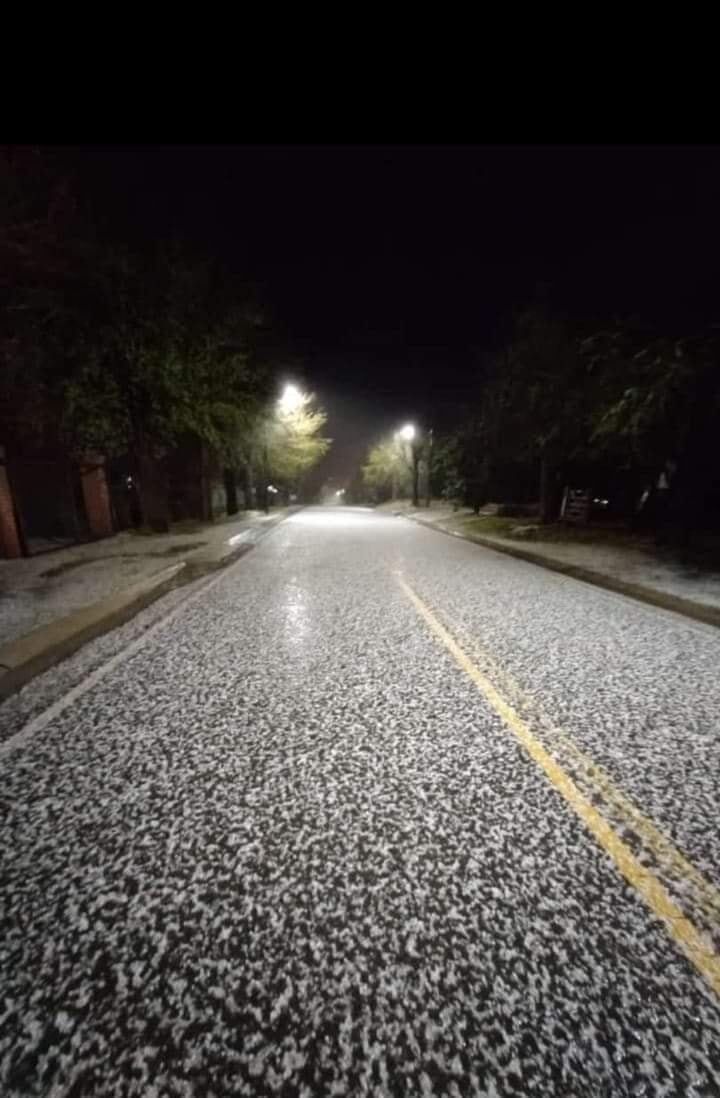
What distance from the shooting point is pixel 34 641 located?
4.62 m

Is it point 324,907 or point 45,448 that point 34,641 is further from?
point 45,448

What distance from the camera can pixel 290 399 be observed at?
2775 cm

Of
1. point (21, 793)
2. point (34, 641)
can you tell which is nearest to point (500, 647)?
point (21, 793)

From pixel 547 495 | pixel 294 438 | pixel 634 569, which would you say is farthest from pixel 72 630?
pixel 294 438

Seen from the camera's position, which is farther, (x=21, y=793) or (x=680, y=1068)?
(x=21, y=793)

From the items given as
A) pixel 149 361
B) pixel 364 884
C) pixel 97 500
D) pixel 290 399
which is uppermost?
pixel 290 399

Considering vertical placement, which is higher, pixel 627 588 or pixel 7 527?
pixel 7 527

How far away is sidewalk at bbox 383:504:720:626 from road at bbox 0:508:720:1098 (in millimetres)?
2597

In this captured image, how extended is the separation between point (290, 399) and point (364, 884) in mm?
28115

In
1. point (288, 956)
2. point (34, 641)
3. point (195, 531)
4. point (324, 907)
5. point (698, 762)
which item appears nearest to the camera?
point (288, 956)

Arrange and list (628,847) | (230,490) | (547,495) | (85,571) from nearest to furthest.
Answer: (628,847)
(85,571)
(547,495)
(230,490)

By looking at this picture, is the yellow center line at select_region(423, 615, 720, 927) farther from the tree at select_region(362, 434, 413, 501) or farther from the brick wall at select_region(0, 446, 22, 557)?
the tree at select_region(362, 434, 413, 501)

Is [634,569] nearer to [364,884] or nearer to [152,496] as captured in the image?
[364,884]

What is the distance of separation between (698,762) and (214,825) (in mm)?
2806
